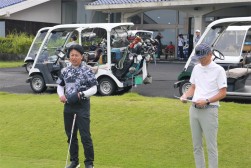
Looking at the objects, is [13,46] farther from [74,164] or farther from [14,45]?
[74,164]

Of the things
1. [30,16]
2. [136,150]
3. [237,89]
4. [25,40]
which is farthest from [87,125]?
[30,16]

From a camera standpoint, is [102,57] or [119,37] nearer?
[102,57]

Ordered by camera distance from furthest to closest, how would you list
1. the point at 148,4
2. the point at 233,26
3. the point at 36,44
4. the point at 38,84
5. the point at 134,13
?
the point at 134,13 → the point at 148,4 → the point at 36,44 → the point at 38,84 → the point at 233,26

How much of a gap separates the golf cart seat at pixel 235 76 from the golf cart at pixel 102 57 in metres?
2.34

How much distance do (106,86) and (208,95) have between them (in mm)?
7179

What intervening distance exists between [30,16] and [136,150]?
2378cm

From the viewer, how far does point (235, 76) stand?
10477 mm

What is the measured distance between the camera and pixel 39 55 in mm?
13141

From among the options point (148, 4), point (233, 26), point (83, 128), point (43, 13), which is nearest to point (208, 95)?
point (83, 128)

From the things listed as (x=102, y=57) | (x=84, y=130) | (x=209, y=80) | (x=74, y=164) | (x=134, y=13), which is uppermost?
(x=134, y=13)

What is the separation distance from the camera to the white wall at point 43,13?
94.9 ft

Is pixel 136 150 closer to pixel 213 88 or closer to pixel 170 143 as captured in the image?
pixel 170 143

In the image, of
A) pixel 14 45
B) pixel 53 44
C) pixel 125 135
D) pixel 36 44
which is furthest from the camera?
pixel 14 45

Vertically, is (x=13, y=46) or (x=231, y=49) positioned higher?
(x=13, y=46)
